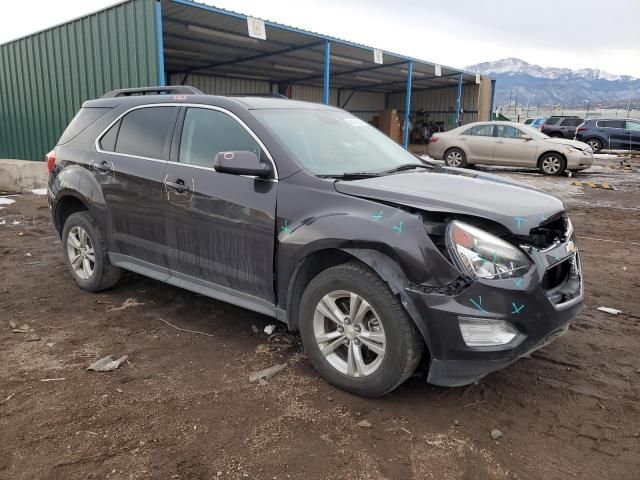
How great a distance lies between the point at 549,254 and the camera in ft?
9.15

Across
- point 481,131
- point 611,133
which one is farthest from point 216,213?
point 611,133

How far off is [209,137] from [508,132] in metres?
13.2

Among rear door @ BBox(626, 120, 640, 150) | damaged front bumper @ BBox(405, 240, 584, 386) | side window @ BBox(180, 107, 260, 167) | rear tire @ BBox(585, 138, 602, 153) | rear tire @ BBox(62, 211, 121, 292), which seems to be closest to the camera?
damaged front bumper @ BBox(405, 240, 584, 386)

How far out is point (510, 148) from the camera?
14.9m

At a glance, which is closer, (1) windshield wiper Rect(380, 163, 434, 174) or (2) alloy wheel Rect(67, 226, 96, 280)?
(1) windshield wiper Rect(380, 163, 434, 174)

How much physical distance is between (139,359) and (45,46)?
40.7ft

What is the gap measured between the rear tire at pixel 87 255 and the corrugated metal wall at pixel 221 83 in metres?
19.9

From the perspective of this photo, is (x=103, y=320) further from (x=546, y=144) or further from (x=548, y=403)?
(x=546, y=144)

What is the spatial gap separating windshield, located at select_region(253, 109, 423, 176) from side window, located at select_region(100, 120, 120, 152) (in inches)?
60.9

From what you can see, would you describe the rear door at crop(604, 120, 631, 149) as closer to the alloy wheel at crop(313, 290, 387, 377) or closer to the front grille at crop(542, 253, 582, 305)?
the front grille at crop(542, 253, 582, 305)

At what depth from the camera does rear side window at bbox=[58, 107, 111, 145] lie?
181 inches

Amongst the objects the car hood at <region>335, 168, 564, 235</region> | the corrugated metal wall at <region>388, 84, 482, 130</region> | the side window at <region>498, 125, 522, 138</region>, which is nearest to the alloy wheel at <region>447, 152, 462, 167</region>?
the side window at <region>498, 125, 522, 138</region>

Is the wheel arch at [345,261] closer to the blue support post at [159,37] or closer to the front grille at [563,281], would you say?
the front grille at [563,281]

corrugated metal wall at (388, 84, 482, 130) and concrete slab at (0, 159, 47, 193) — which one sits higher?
corrugated metal wall at (388, 84, 482, 130)
